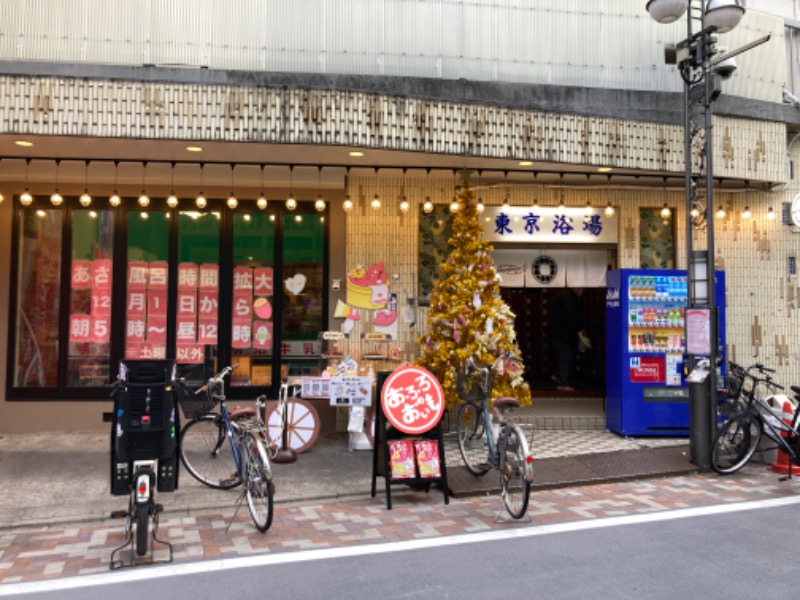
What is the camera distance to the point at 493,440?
7395mm

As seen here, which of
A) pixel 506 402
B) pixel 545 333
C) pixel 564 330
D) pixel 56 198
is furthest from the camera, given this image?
pixel 545 333

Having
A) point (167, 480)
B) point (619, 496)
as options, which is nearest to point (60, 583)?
point (167, 480)

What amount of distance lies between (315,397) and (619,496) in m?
4.20

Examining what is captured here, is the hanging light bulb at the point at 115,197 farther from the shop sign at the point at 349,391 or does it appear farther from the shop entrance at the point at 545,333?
the shop entrance at the point at 545,333

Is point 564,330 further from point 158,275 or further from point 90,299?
point 90,299

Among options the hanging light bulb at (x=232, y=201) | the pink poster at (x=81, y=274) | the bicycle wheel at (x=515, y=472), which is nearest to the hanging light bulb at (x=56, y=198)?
the pink poster at (x=81, y=274)

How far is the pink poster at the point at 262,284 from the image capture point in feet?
34.4

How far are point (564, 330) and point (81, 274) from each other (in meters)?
9.16

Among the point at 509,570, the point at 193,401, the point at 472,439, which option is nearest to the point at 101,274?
the point at 193,401

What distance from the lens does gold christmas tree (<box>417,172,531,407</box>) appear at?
9.05 meters

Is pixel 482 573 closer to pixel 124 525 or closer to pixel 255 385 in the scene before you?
pixel 124 525

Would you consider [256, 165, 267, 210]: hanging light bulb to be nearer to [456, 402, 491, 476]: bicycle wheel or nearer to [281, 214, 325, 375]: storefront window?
[281, 214, 325, 375]: storefront window

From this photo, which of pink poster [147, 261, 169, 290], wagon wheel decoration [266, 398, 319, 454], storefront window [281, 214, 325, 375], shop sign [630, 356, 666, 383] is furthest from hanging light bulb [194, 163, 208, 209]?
shop sign [630, 356, 666, 383]

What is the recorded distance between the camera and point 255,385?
10.4m
